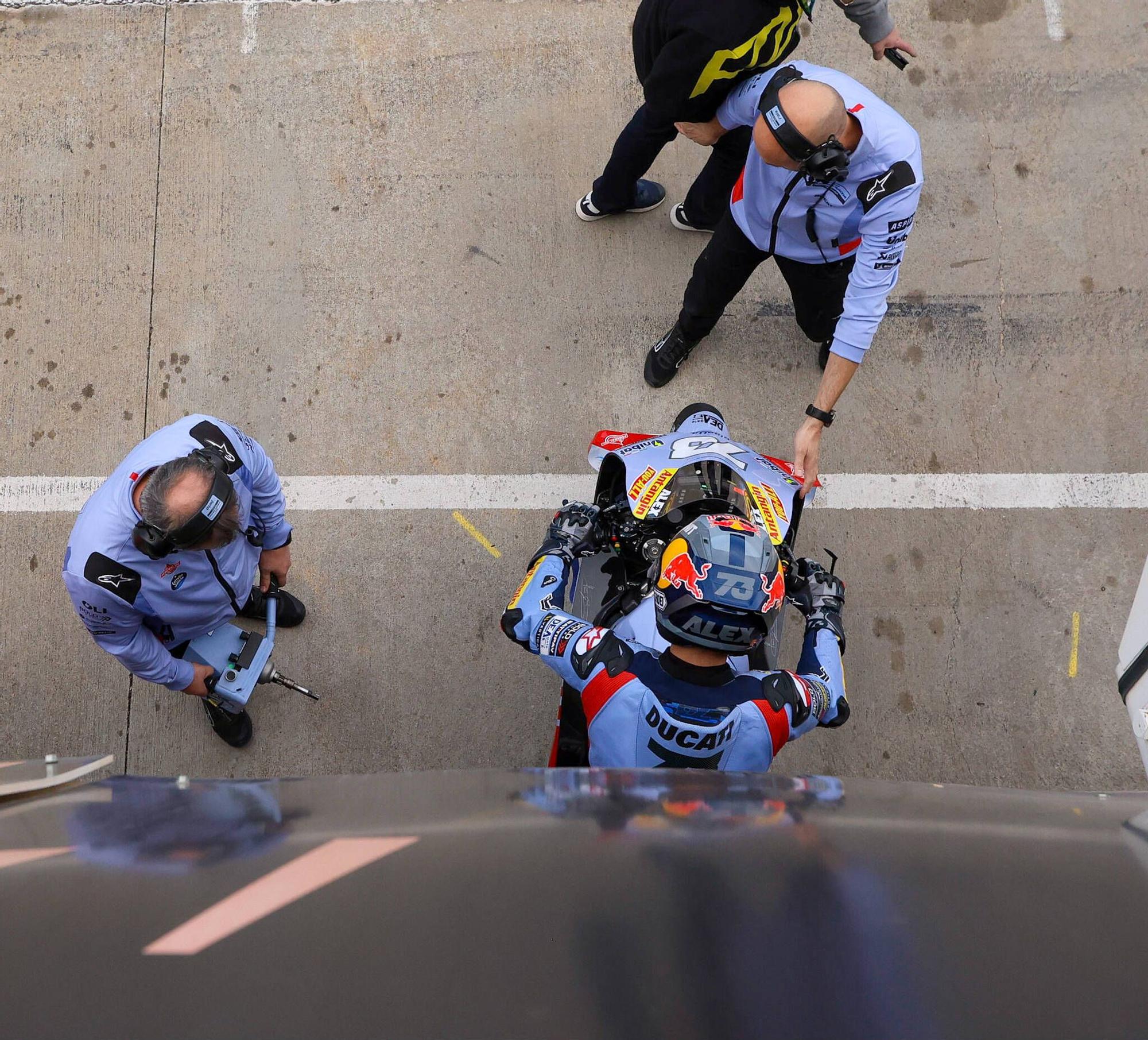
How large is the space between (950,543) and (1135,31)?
3389 millimetres

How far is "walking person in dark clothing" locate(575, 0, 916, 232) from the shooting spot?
3189 millimetres

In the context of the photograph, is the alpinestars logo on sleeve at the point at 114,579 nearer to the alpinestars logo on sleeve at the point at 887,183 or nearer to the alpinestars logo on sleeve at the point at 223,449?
the alpinestars logo on sleeve at the point at 223,449

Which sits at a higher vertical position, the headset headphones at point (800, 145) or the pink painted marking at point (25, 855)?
the headset headphones at point (800, 145)

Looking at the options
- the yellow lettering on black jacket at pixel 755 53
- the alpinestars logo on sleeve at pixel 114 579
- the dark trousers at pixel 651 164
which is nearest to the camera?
the alpinestars logo on sleeve at pixel 114 579

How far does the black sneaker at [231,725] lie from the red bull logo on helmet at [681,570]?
2.39m

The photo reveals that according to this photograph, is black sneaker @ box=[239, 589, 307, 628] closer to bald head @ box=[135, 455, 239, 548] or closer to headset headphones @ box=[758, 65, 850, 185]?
bald head @ box=[135, 455, 239, 548]

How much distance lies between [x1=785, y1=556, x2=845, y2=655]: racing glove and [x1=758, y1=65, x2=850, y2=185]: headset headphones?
1.50m

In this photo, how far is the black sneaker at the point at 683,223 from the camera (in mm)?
4664

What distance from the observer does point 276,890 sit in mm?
1493

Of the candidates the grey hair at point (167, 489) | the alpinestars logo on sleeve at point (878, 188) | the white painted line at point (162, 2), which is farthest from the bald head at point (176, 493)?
the white painted line at point (162, 2)

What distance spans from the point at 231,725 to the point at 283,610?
59 centimetres

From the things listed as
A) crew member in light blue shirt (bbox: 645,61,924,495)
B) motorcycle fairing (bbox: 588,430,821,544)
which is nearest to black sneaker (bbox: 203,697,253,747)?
motorcycle fairing (bbox: 588,430,821,544)

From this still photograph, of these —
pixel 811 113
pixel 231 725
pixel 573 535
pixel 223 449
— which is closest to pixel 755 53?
pixel 811 113

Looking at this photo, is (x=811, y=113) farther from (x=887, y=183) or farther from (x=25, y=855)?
(x=25, y=855)
